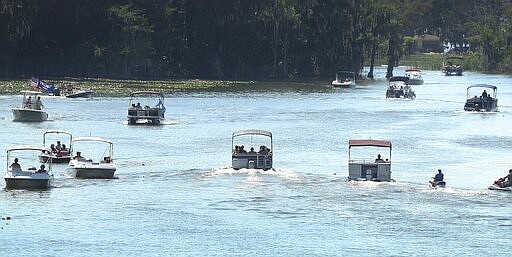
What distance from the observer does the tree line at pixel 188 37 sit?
170 metres

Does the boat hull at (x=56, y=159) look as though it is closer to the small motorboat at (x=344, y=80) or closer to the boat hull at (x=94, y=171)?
the boat hull at (x=94, y=171)

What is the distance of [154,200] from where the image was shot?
69.7 meters

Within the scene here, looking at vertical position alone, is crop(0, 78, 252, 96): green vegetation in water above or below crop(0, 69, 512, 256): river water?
above

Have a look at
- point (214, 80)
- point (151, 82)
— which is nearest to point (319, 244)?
point (151, 82)

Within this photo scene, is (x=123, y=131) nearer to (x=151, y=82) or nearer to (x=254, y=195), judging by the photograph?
(x=254, y=195)

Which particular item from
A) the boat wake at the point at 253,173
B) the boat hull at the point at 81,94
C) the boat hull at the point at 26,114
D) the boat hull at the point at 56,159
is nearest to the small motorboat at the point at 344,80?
the boat hull at the point at 81,94

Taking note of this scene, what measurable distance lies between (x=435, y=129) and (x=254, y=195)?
150ft

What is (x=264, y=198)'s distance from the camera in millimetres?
70562

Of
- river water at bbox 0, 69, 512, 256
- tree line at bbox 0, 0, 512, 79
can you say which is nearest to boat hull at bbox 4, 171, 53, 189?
river water at bbox 0, 69, 512, 256

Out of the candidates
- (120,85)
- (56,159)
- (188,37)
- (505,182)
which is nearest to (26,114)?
(56,159)

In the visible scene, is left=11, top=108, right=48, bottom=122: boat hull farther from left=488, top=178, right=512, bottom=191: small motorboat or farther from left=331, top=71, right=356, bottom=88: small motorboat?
left=331, top=71, right=356, bottom=88: small motorboat

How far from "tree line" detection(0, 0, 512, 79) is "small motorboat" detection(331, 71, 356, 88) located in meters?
4.32

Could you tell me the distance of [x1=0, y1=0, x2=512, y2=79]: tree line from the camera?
170 metres

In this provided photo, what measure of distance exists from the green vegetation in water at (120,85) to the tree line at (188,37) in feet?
21.8
